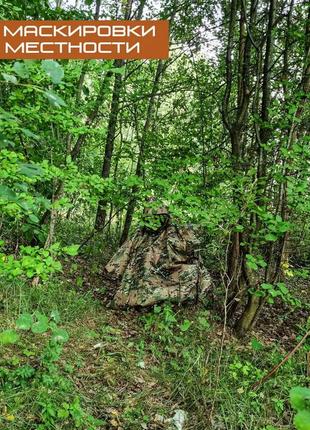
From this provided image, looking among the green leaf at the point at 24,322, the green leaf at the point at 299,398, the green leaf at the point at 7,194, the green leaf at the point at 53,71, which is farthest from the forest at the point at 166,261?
the green leaf at the point at 299,398

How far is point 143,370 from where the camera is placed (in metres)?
3.96

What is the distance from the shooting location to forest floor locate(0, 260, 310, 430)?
326 cm

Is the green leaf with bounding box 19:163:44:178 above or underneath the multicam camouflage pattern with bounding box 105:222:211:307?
above

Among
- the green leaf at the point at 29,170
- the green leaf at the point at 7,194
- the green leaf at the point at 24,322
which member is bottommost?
the green leaf at the point at 24,322

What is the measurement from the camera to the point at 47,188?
5.16 metres

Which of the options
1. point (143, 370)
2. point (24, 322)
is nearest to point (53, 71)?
point (24, 322)

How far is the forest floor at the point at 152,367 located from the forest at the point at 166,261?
0.02 meters

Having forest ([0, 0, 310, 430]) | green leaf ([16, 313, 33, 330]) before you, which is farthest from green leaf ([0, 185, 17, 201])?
green leaf ([16, 313, 33, 330])

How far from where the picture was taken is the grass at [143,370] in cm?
322

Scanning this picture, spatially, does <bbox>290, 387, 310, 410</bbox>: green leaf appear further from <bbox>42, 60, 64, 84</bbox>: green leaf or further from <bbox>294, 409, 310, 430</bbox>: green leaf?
<bbox>42, 60, 64, 84</bbox>: green leaf

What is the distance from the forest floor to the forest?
0.06ft

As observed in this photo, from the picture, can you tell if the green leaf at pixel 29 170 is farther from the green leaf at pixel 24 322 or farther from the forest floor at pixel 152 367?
the forest floor at pixel 152 367

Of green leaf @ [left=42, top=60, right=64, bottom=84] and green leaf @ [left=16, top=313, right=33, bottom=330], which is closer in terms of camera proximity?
green leaf @ [left=42, top=60, right=64, bottom=84]

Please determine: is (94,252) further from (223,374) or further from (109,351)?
(223,374)
